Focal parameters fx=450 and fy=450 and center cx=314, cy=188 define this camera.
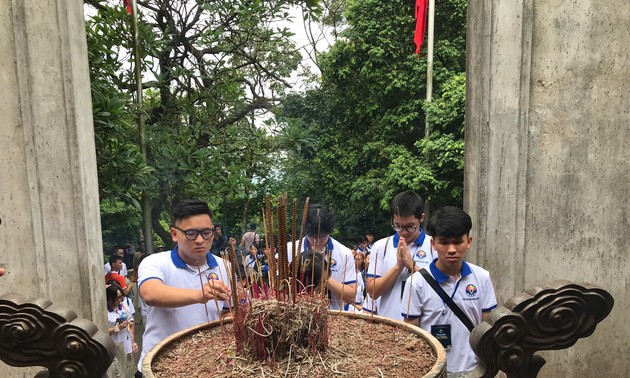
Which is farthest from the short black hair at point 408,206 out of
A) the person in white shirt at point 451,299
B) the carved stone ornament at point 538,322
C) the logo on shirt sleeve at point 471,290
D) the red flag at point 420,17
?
the red flag at point 420,17

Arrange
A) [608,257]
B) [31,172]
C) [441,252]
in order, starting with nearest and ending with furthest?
[441,252] → [31,172] → [608,257]

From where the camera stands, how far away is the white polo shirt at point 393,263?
2.68 m

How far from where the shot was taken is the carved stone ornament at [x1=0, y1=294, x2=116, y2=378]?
3.77 ft

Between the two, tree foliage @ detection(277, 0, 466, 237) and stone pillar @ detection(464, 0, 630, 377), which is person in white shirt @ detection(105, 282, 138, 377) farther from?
tree foliage @ detection(277, 0, 466, 237)

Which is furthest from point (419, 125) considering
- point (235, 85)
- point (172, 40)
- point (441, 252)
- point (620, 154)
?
point (441, 252)

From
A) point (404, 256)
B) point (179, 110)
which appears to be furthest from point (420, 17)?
point (404, 256)

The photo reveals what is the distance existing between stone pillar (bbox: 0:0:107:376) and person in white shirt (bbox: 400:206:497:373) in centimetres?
217

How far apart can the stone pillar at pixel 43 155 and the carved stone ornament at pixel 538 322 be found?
8.70 feet

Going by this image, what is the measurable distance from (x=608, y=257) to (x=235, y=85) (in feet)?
15.0

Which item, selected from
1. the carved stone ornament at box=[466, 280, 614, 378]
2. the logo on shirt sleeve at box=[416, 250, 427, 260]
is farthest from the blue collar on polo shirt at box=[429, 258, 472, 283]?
the carved stone ornament at box=[466, 280, 614, 378]

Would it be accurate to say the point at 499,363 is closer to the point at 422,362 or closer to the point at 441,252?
the point at 422,362

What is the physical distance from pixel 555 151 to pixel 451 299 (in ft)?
4.84

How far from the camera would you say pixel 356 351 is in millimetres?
1438

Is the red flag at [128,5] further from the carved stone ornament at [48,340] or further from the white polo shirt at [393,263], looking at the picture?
the carved stone ornament at [48,340]
